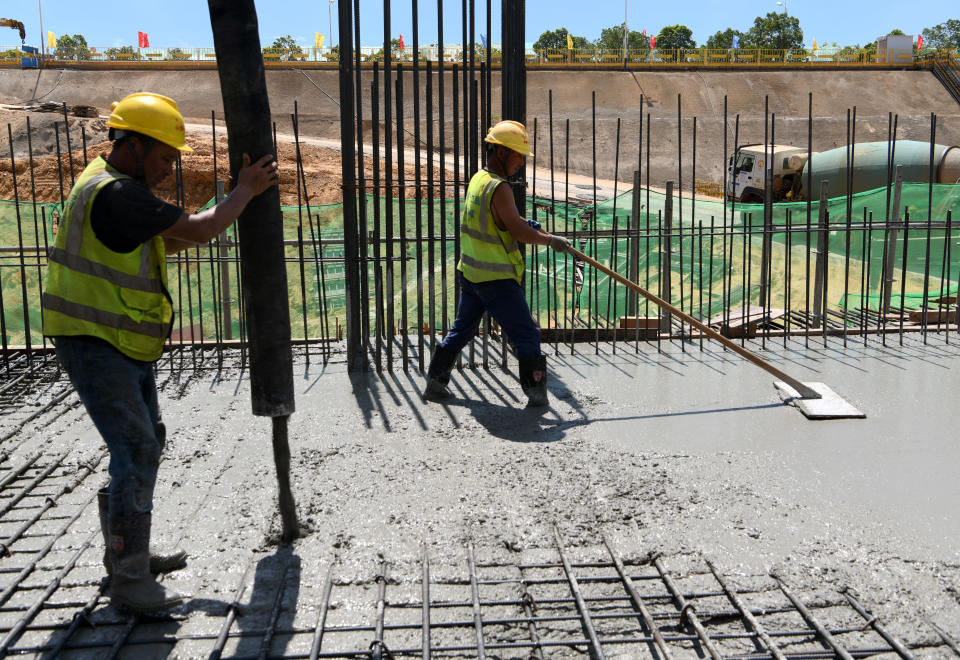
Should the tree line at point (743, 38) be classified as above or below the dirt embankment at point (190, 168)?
above

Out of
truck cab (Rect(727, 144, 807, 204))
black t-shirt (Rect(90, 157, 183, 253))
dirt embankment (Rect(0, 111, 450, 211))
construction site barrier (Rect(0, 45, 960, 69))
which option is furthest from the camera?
construction site barrier (Rect(0, 45, 960, 69))

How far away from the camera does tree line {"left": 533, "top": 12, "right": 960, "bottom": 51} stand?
221ft

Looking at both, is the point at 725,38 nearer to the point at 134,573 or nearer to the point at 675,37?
the point at 675,37

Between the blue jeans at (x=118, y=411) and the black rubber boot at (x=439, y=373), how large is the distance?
9.36ft

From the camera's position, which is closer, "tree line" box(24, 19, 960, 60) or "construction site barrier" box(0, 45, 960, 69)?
"construction site barrier" box(0, 45, 960, 69)

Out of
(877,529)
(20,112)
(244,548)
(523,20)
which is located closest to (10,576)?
(244,548)

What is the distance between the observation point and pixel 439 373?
19.2ft

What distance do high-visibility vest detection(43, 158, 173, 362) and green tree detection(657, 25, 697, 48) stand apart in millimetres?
75224

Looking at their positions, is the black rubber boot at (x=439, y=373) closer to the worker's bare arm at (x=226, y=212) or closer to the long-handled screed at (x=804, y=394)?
the long-handled screed at (x=804, y=394)

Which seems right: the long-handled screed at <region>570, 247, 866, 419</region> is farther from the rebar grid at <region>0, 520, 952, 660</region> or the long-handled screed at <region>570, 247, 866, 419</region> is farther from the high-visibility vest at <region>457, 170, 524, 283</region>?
the rebar grid at <region>0, 520, 952, 660</region>

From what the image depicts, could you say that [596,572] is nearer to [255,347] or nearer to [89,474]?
[255,347]

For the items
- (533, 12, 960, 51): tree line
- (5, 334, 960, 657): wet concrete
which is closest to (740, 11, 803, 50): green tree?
(533, 12, 960, 51): tree line

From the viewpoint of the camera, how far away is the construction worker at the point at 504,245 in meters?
5.35

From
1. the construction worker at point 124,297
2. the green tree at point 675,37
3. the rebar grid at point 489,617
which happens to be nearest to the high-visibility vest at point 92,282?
the construction worker at point 124,297
